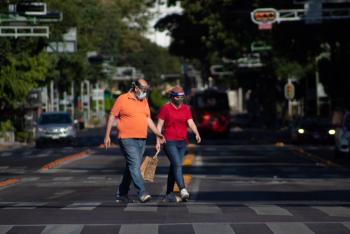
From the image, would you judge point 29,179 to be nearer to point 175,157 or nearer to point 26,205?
point 175,157

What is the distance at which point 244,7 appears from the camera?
63875mm

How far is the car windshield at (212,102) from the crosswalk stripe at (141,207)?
180ft

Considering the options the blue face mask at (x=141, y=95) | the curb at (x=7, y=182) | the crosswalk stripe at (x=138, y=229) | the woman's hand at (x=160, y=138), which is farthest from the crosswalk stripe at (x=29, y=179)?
the crosswalk stripe at (x=138, y=229)

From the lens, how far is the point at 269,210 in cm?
1817

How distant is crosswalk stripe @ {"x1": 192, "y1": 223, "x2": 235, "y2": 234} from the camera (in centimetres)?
1488

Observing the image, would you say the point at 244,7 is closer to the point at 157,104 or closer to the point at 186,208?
the point at 186,208

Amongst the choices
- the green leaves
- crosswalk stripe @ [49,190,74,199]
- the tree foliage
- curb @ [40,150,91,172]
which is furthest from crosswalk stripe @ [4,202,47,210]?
the green leaves

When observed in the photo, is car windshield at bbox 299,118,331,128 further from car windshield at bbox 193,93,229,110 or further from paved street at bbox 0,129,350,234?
paved street at bbox 0,129,350,234

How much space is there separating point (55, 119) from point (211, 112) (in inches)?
647

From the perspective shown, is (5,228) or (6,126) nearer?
(5,228)

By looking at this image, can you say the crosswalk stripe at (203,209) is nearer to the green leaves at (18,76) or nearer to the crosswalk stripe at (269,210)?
the crosswalk stripe at (269,210)

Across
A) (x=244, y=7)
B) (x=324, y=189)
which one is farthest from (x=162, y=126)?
(x=244, y=7)

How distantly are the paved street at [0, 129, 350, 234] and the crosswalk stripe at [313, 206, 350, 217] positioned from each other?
0.01 m

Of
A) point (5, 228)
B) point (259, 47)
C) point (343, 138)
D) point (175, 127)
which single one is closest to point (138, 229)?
point (5, 228)
